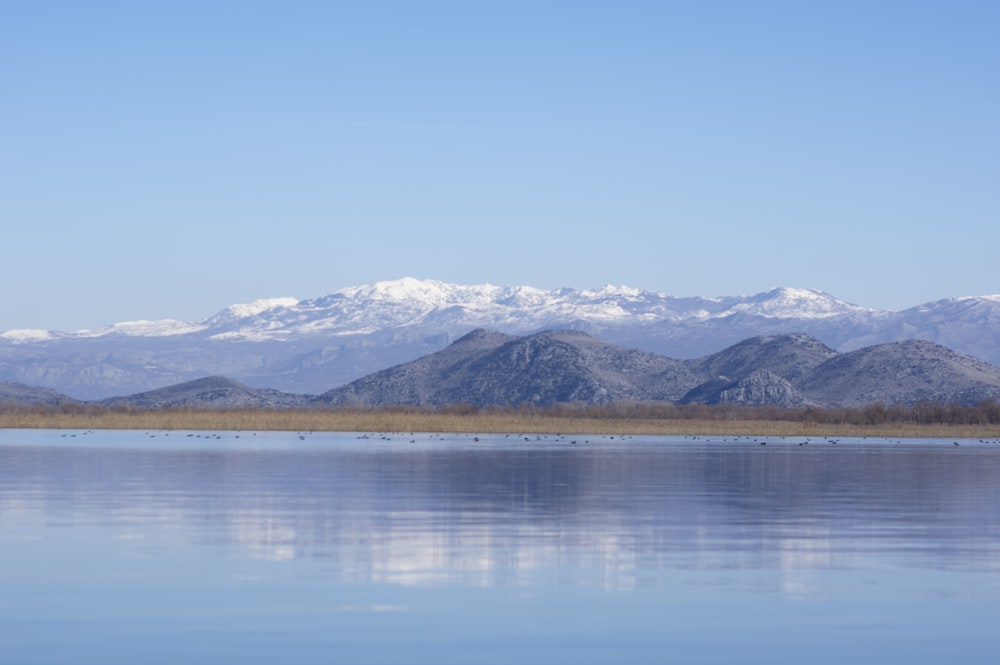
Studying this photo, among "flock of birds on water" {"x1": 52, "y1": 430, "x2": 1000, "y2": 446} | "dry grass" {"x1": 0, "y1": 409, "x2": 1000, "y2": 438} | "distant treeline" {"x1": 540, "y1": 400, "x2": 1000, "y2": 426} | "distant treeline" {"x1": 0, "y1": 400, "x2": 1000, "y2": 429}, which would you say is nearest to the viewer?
"flock of birds on water" {"x1": 52, "y1": 430, "x2": 1000, "y2": 446}

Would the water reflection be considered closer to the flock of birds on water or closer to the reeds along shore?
the flock of birds on water

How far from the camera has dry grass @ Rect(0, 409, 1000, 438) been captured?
4451 inches

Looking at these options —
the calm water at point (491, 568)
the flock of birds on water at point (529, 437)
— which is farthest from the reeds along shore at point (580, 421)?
the calm water at point (491, 568)

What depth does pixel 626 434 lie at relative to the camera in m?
112

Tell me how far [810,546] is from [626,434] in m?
81.2

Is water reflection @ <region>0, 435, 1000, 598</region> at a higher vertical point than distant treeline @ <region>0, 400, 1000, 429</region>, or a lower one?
lower

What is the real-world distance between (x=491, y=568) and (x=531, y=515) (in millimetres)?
10620

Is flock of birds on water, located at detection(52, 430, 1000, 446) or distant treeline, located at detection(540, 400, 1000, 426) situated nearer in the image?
flock of birds on water, located at detection(52, 430, 1000, 446)

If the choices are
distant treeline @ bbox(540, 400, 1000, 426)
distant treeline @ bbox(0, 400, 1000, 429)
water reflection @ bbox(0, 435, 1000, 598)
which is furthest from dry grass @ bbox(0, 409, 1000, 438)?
water reflection @ bbox(0, 435, 1000, 598)

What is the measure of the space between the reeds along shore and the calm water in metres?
60.3

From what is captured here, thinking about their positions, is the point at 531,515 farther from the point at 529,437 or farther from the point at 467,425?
the point at 467,425

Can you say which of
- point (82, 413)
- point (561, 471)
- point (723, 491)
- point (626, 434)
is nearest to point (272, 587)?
point (723, 491)

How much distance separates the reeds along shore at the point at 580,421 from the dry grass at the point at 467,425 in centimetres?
7

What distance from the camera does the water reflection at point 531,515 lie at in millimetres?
27688
